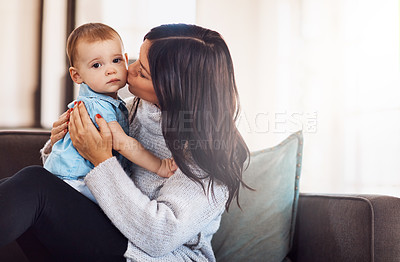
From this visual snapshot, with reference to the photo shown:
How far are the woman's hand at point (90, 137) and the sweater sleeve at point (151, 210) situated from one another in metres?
0.04

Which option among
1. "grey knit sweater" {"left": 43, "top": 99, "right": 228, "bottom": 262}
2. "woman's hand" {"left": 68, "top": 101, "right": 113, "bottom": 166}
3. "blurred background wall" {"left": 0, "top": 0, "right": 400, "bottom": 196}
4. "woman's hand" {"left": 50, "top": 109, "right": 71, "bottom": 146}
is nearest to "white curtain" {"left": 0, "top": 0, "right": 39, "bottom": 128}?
"blurred background wall" {"left": 0, "top": 0, "right": 400, "bottom": 196}

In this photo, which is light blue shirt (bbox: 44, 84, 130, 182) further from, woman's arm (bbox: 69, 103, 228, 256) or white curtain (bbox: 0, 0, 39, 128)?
white curtain (bbox: 0, 0, 39, 128)

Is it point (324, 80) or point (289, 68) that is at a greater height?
point (289, 68)

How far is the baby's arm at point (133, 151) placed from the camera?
1.12m

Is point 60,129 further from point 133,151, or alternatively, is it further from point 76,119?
point 133,151

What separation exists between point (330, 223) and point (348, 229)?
0.21 ft

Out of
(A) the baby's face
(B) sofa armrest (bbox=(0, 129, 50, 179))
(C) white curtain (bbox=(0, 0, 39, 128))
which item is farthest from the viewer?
(C) white curtain (bbox=(0, 0, 39, 128))

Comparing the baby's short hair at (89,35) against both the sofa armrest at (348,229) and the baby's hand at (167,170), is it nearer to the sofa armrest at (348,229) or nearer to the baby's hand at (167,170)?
the baby's hand at (167,170)

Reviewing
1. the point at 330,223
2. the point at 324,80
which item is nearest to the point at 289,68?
the point at 324,80

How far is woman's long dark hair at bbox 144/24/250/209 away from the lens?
1.10 metres

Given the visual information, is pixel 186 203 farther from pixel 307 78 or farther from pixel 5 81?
pixel 5 81

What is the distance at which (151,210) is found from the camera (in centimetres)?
104

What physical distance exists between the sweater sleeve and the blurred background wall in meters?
1.35

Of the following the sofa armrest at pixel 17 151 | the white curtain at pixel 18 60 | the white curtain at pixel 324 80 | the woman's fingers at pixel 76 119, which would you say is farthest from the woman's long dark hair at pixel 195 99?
the white curtain at pixel 18 60
